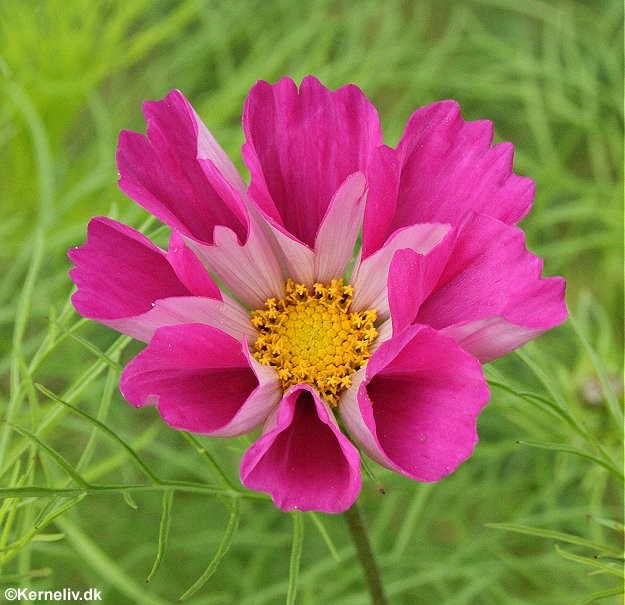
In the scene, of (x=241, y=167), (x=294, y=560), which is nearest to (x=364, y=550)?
(x=294, y=560)

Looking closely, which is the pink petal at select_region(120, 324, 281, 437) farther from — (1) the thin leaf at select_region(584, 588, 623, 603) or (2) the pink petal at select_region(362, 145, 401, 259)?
(1) the thin leaf at select_region(584, 588, 623, 603)

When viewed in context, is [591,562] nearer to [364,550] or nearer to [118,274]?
[364,550]

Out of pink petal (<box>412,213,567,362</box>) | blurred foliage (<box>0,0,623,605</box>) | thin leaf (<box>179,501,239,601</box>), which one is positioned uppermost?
pink petal (<box>412,213,567,362</box>)

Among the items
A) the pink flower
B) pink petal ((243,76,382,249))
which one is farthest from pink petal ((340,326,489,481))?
→ pink petal ((243,76,382,249))

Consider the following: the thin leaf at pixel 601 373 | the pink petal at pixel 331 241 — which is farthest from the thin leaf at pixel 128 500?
the thin leaf at pixel 601 373

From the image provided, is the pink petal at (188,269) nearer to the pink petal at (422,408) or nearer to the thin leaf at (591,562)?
the pink petal at (422,408)

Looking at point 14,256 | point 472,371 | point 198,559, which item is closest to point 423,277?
point 472,371

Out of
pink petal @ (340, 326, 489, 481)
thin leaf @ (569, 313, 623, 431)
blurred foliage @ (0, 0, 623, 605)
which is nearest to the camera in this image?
pink petal @ (340, 326, 489, 481)
